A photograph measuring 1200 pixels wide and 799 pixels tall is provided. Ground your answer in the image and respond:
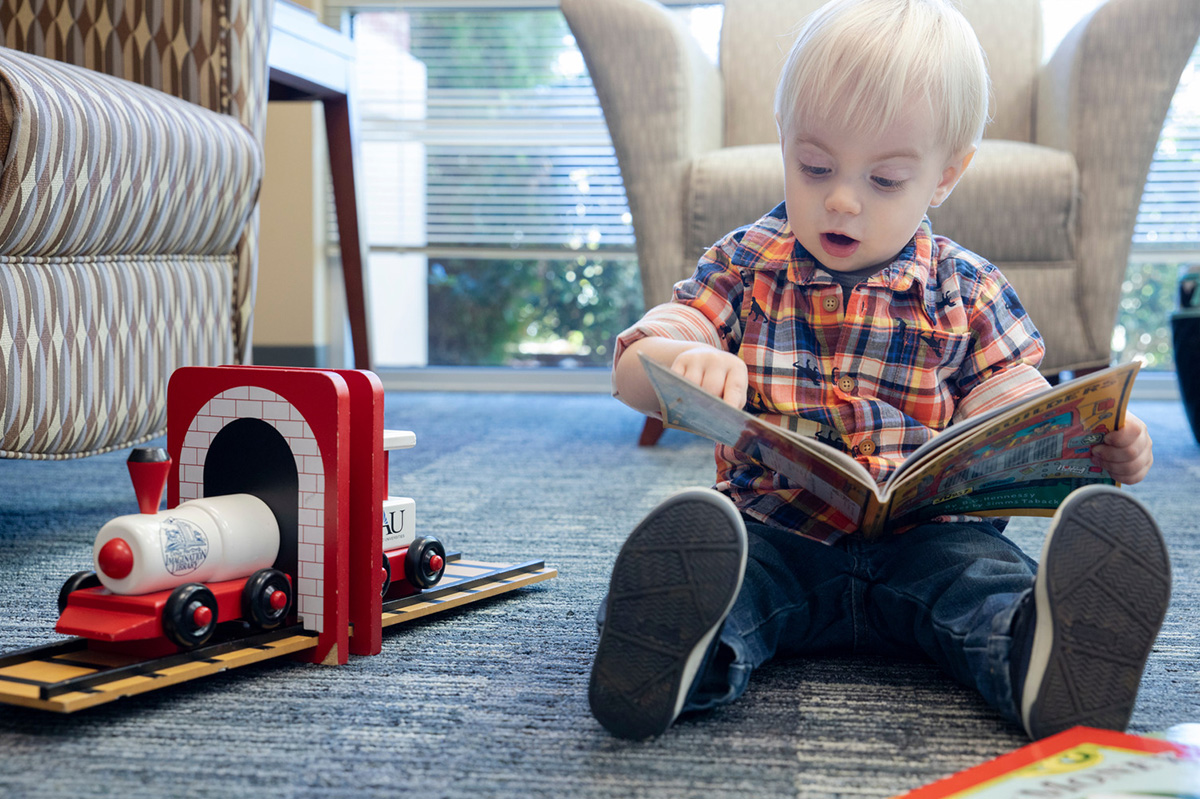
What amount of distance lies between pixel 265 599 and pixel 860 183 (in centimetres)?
44

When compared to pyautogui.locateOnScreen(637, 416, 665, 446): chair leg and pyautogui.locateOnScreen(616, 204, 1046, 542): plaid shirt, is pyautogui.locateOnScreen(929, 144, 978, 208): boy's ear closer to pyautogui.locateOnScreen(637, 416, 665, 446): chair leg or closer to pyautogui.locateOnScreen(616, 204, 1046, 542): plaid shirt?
pyautogui.locateOnScreen(616, 204, 1046, 542): plaid shirt

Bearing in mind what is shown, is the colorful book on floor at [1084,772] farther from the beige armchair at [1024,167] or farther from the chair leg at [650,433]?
the chair leg at [650,433]

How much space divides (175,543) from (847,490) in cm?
36

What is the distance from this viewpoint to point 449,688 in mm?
591

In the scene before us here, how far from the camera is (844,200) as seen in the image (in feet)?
2.20

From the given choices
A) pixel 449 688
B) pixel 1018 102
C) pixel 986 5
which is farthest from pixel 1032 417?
pixel 986 5

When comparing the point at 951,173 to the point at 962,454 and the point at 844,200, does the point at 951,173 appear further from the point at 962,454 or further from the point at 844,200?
the point at 962,454

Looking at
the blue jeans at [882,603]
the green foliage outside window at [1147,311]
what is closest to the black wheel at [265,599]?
the blue jeans at [882,603]

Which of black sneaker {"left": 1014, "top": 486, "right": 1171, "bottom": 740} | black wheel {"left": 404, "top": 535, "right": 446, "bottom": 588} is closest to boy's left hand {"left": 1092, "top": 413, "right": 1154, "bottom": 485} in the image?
black sneaker {"left": 1014, "top": 486, "right": 1171, "bottom": 740}

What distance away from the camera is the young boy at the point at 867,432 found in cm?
51

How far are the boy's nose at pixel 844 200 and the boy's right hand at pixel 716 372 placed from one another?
0.14 meters

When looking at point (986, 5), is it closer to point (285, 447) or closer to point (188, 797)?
point (285, 447)

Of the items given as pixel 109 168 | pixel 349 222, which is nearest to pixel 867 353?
pixel 109 168

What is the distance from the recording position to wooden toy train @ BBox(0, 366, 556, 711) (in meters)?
0.54
